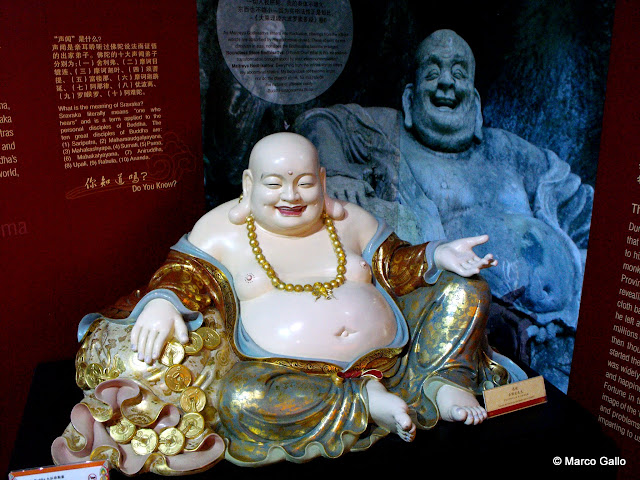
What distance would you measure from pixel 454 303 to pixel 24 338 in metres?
2.06

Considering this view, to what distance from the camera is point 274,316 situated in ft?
8.43

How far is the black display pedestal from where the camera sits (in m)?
2.37

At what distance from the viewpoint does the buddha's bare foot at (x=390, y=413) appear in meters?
2.24

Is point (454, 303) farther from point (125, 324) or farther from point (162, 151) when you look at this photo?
point (162, 151)

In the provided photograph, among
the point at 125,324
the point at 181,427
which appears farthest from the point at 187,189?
the point at 181,427

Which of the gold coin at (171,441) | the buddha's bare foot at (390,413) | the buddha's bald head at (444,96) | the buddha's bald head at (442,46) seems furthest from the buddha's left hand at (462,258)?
the buddha's bald head at (442,46)

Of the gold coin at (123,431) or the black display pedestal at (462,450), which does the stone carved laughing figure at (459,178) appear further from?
the gold coin at (123,431)

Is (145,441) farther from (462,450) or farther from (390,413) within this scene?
(462,450)

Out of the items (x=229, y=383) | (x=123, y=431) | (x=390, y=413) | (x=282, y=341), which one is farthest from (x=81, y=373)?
(x=390, y=413)

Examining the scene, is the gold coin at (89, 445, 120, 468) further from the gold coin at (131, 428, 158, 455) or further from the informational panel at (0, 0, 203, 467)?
the informational panel at (0, 0, 203, 467)

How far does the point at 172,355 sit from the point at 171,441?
31 centimetres

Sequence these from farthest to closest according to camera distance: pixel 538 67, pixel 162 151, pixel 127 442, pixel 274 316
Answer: pixel 538 67 < pixel 162 151 < pixel 274 316 < pixel 127 442

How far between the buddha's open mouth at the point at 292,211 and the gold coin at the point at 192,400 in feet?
2.50

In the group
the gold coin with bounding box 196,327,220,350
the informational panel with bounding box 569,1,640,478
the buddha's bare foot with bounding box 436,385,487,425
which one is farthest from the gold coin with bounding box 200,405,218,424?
the informational panel with bounding box 569,1,640,478
